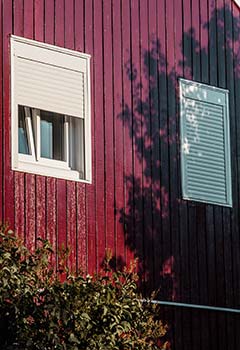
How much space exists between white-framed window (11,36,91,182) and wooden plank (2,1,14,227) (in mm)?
63

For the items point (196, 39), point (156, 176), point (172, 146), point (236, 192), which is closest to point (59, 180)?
point (156, 176)

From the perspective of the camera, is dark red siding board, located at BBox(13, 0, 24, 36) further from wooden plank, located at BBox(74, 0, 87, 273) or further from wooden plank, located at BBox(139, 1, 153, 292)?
wooden plank, located at BBox(139, 1, 153, 292)

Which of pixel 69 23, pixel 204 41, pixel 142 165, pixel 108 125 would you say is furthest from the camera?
pixel 204 41

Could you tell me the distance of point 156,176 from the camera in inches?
621

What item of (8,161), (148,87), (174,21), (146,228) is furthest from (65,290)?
(174,21)

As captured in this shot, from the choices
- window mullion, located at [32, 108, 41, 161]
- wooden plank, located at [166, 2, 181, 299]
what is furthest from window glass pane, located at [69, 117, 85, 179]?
wooden plank, located at [166, 2, 181, 299]

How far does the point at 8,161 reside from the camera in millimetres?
13984

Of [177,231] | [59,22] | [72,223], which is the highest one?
[59,22]

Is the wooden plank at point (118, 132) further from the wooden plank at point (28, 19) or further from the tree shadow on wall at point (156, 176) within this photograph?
the wooden plank at point (28, 19)

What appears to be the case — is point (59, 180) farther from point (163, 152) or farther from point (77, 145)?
point (163, 152)

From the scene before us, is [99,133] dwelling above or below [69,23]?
below

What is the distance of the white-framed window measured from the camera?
1426 centimetres

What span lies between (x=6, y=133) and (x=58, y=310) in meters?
2.83

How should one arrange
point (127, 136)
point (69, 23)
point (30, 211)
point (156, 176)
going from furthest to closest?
point (156, 176) < point (127, 136) < point (69, 23) < point (30, 211)
